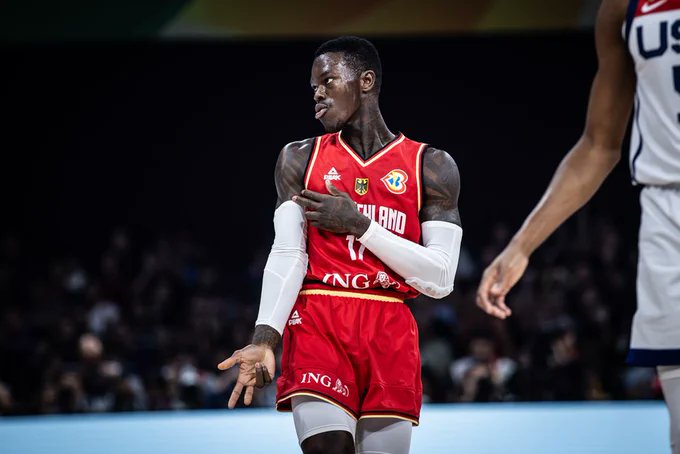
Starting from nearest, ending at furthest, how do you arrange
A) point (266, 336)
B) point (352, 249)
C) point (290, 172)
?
1. point (266, 336)
2. point (352, 249)
3. point (290, 172)

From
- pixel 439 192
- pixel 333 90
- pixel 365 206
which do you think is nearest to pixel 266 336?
pixel 365 206

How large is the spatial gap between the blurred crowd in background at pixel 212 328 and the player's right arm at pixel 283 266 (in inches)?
221

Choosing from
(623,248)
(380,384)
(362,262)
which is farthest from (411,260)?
(623,248)

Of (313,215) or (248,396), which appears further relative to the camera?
(313,215)

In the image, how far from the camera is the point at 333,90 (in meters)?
3.15

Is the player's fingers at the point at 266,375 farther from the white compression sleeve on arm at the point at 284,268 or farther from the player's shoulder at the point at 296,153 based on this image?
the player's shoulder at the point at 296,153

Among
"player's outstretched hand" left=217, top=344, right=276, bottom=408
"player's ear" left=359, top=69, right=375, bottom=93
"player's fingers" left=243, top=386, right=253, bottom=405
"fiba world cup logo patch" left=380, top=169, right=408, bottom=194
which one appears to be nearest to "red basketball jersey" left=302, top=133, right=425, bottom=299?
"fiba world cup logo patch" left=380, top=169, right=408, bottom=194

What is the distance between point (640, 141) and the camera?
2.06 m

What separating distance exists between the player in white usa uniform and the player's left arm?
2.73ft

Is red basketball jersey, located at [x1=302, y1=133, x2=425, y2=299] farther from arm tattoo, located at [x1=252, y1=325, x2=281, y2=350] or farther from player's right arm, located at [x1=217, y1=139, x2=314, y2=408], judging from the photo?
arm tattoo, located at [x1=252, y1=325, x2=281, y2=350]

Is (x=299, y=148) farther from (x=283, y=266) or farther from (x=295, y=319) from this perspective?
(x=295, y=319)

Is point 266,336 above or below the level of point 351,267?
below

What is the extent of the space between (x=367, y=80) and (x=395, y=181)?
37 centimetres

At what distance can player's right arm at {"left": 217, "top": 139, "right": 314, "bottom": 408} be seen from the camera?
2887 mm
